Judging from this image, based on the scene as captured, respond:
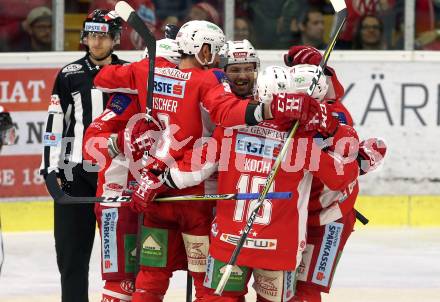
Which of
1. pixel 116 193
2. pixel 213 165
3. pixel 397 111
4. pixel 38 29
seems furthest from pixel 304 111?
pixel 38 29

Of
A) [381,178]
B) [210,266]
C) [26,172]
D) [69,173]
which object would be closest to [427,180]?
[381,178]

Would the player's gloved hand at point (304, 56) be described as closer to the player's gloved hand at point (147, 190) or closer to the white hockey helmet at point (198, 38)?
the white hockey helmet at point (198, 38)

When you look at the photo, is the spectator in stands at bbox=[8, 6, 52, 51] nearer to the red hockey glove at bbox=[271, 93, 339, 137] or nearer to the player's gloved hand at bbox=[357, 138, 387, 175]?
the player's gloved hand at bbox=[357, 138, 387, 175]

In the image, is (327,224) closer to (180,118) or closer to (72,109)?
(180,118)

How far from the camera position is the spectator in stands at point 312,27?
927 cm

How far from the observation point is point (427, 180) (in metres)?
9.10

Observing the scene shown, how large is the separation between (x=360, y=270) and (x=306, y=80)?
2.73 metres

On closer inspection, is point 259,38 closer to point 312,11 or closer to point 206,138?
point 312,11

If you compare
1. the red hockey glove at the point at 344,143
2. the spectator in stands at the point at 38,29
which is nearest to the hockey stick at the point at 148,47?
the red hockey glove at the point at 344,143

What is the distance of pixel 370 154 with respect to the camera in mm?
5602

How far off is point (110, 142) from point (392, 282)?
232 centimetres

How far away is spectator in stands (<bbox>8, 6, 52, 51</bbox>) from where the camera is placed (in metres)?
8.95

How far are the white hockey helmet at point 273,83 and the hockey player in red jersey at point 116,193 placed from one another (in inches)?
27.5

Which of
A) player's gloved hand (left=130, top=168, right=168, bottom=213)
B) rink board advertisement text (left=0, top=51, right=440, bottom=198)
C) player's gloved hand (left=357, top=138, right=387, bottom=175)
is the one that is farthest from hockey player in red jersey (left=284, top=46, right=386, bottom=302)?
rink board advertisement text (left=0, top=51, right=440, bottom=198)
